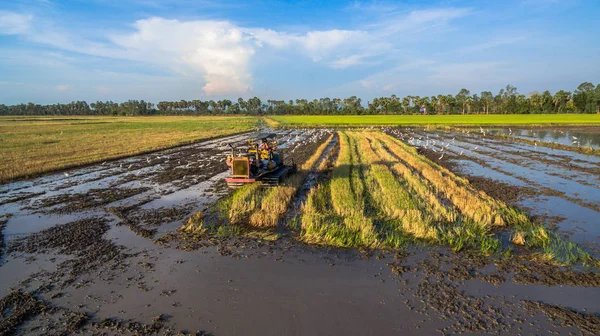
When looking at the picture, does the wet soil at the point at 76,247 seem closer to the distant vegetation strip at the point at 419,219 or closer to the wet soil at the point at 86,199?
the wet soil at the point at 86,199

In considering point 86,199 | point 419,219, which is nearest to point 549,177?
point 419,219

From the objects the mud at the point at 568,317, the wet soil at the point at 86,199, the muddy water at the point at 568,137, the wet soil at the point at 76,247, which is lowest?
the mud at the point at 568,317

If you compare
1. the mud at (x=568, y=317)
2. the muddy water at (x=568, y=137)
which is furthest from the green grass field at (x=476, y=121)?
the mud at (x=568, y=317)

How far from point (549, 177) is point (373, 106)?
111363 millimetres

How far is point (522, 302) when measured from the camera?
5.79 meters

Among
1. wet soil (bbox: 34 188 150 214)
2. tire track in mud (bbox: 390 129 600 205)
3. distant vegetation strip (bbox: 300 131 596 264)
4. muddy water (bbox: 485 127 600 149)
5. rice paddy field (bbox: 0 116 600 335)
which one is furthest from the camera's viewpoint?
muddy water (bbox: 485 127 600 149)

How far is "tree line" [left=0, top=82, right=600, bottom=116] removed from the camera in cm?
9318

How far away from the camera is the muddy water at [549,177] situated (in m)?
10.2

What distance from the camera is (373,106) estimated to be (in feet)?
407

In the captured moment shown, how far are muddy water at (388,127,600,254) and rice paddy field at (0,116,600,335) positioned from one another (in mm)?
135

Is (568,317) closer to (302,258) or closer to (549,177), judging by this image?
(302,258)

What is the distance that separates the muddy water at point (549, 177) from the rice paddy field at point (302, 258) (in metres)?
0.14

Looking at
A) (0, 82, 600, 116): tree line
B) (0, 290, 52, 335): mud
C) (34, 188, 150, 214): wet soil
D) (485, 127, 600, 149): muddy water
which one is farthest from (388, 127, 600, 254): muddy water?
(0, 82, 600, 116): tree line

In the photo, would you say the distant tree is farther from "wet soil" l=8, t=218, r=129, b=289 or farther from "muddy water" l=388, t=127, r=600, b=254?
Answer: "wet soil" l=8, t=218, r=129, b=289
